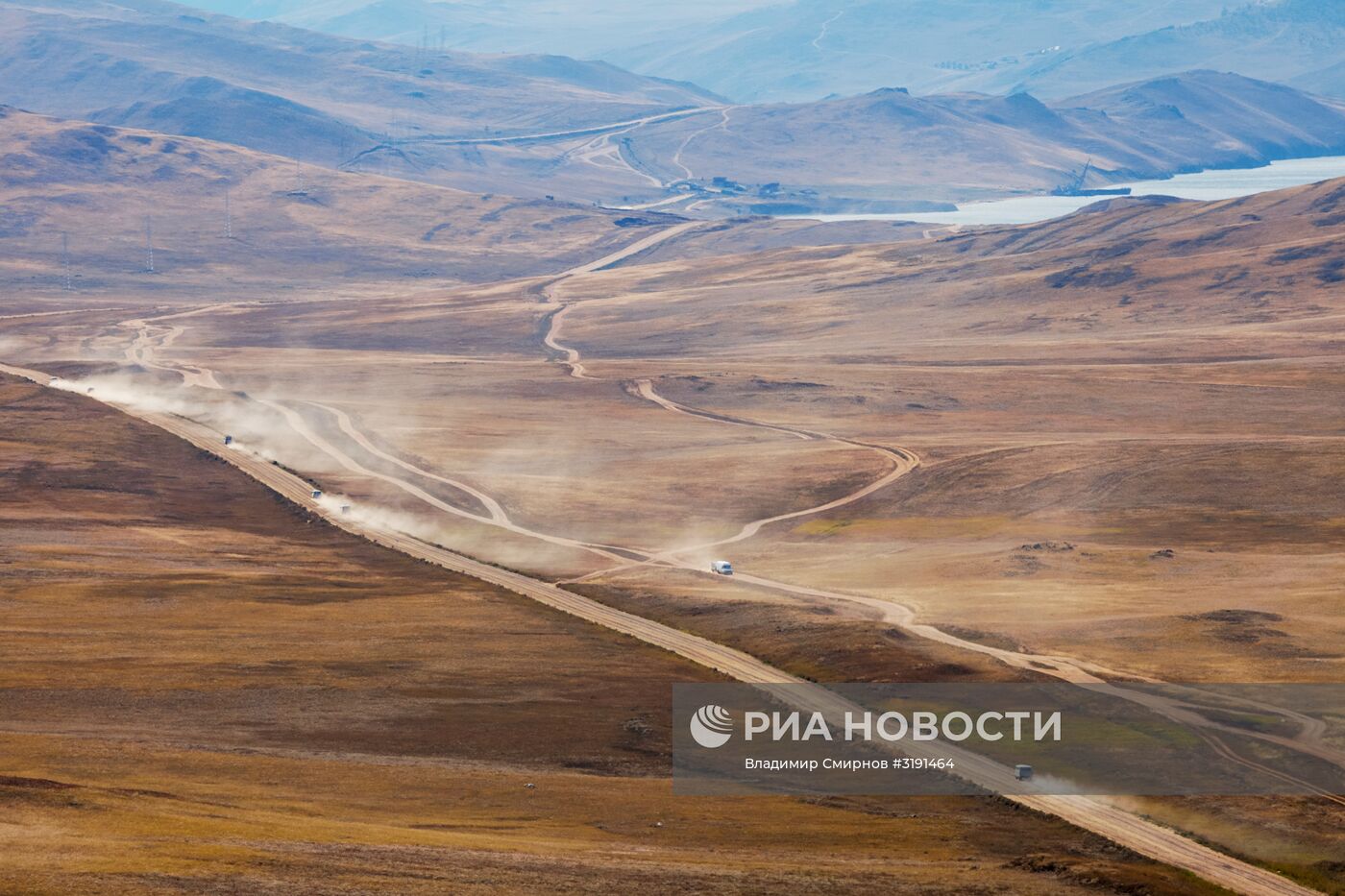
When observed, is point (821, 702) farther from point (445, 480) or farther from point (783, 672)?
point (445, 480)

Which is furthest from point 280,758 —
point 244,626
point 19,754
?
point 244,626
